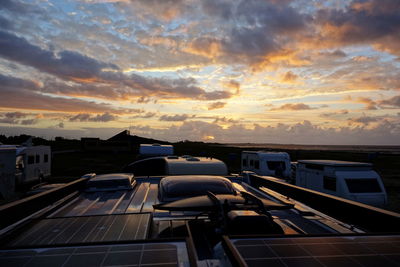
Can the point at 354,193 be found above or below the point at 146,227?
below

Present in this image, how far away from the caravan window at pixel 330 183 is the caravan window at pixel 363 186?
0.65 meters

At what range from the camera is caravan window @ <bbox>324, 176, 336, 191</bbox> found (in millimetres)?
14409

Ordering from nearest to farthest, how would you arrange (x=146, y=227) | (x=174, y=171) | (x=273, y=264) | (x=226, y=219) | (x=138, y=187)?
(x=273, y=264) → (x=226, y=219) → (x=146, y=227) → (x=138, y=187) → (x=174, y=171)

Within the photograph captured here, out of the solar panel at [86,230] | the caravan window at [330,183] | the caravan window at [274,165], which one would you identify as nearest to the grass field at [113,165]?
the caravan window at [330,183]

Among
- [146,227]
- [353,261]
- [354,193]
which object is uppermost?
[353,261]

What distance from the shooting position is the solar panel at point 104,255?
274 centimetres

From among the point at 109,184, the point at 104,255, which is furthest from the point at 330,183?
the point at 104,255

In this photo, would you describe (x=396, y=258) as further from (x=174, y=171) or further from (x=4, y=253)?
(x=174, y=171)

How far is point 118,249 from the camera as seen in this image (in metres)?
3.03

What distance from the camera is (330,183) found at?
14.7 metres


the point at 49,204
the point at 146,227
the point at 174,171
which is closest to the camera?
the point at 146,227

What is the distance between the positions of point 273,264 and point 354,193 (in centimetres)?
1274

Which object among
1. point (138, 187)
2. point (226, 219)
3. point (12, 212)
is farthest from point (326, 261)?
point (138, 187)

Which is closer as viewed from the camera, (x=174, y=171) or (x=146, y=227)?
(x=146, y=227)
